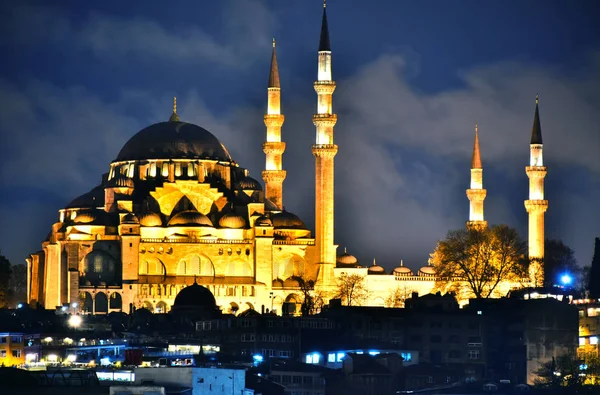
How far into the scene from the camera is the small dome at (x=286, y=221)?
401ft

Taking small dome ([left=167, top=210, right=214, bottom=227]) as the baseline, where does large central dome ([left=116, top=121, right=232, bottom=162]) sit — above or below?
above

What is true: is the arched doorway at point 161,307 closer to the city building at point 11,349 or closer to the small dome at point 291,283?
the small dome at point 291,283

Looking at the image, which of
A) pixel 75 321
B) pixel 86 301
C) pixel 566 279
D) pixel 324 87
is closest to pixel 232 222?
pixel 324 87

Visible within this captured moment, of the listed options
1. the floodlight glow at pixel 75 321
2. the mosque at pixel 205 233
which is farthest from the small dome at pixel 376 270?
the floodlight glow at pixel 75 321

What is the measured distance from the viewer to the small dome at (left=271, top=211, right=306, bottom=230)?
122 meters

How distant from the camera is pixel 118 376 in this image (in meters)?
72.7

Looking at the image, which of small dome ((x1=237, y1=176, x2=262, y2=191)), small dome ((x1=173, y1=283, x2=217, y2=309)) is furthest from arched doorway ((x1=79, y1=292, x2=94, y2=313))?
small dome ((x1=237, y1=176, x2=262, y2=191))

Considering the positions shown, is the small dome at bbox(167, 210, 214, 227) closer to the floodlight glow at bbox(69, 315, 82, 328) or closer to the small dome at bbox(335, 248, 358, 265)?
the small dome at bbox(335, 248, 358, 265)

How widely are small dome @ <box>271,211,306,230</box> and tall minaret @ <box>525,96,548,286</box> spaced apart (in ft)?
40.2

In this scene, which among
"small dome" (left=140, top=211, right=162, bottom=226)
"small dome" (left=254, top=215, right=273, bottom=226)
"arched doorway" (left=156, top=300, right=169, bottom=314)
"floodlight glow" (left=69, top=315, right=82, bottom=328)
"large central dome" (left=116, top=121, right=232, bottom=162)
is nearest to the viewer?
"floodlight glow" (left=69, top=315, right=82, bottom=328)

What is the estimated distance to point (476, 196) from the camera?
415ft

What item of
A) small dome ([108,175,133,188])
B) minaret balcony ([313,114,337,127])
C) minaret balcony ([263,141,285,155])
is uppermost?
minaret balcony ([313,114,337,127])

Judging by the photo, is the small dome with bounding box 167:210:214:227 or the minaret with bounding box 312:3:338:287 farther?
the small dome with bounding box 167:210:214:227

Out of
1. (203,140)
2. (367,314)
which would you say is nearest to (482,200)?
(203,140)
